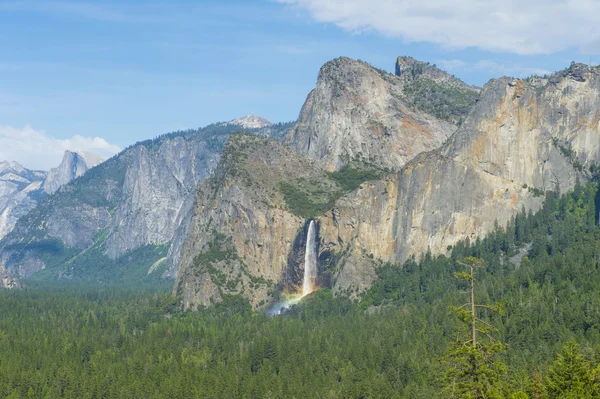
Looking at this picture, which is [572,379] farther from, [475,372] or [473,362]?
[473,362]

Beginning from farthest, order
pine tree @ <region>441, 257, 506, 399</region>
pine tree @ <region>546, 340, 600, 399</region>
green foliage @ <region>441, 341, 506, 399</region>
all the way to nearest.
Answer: pine tree @ <region>546, 340, 600, 399</region> → green foliage @ <region>441, 341, 506, 399</region> → pine tree @ <region>441, 257, 506, 399</region>

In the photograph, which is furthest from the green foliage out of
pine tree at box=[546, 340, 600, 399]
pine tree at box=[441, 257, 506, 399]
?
pine tree at box=[546, 340, 600, 399]

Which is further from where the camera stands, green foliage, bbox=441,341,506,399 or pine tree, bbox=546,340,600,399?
pine tree, bbox=546,340,600,399

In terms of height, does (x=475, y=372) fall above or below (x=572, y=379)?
above

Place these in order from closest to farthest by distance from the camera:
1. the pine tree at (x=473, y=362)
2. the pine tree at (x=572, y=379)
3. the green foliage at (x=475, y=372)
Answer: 1. the pine tree at (x=473, y=362)
2. the green foliage at (x=475, y=372)
3. the pine tree at (x=572, y=379)

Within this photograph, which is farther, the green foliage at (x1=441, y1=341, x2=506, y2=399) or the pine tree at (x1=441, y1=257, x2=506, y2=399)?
the green foliage at (x1=441, y1=341, x2=506, y2=399)

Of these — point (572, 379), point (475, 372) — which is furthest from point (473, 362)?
point (572, 379)

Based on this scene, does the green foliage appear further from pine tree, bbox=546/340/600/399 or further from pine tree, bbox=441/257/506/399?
pine tree, bbox=546/340/600/399

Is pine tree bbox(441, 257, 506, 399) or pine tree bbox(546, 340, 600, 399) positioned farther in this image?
pine tree bbox(546, 340, 600, 399)

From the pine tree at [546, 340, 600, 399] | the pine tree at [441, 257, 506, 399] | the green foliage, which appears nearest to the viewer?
the pine tree at [441, 257, 506, 399]

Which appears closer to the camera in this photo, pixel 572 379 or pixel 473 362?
pixel 473 362

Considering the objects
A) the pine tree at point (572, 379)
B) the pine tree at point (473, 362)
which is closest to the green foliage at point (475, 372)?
the pine tree at point (473, 362)

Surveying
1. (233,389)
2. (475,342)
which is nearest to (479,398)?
(475,342)

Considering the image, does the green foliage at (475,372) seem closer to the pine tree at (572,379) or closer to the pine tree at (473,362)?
the pine tree at (473,362)
